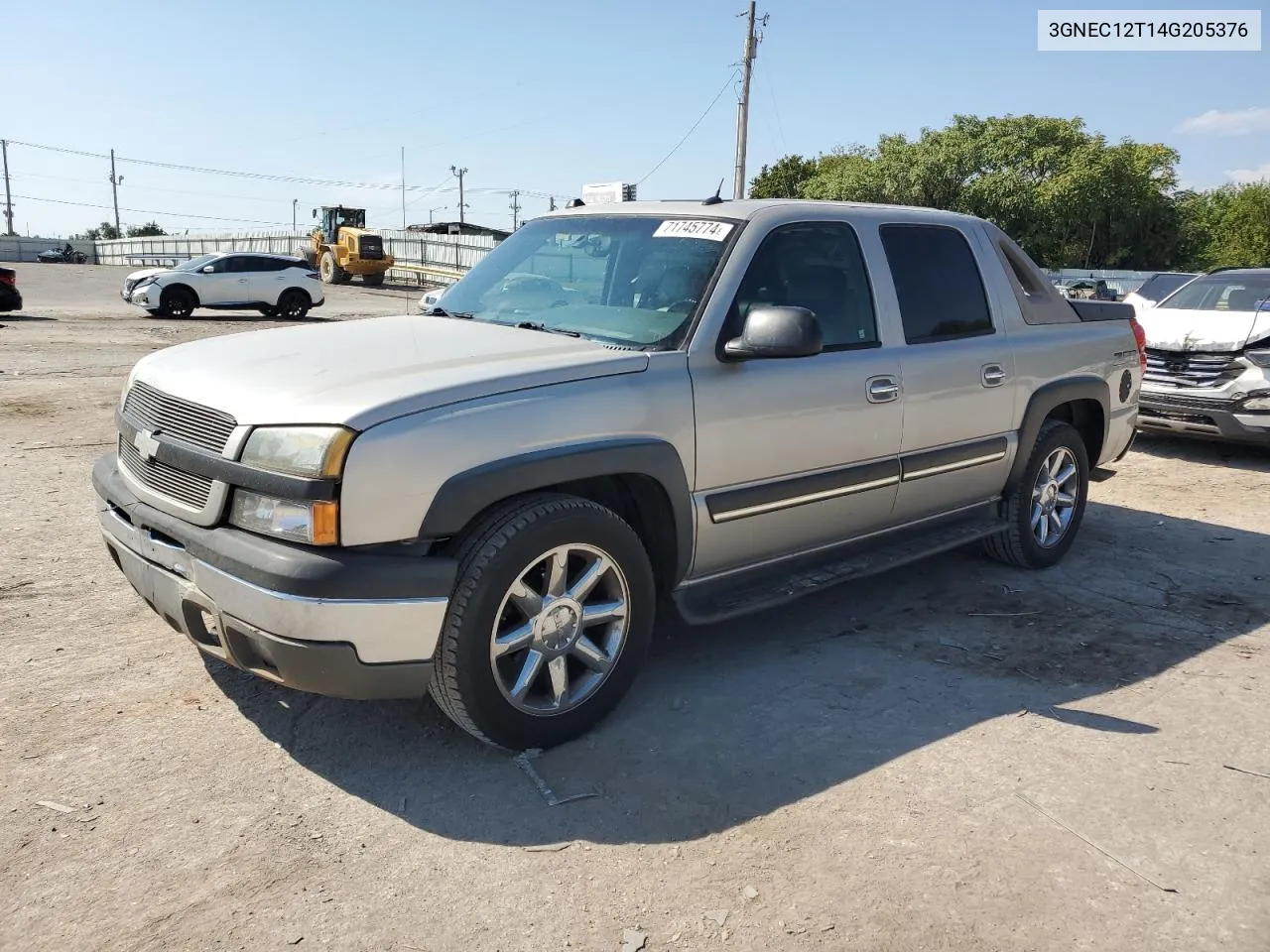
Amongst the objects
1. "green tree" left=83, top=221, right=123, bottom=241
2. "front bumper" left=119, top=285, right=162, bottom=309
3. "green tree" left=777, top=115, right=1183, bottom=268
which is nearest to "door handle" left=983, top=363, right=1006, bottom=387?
"front bumper" left=119, top=285, right=162, bottom=309

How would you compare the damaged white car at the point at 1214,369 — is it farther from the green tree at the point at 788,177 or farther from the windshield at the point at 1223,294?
the green tree at the point at 788,177

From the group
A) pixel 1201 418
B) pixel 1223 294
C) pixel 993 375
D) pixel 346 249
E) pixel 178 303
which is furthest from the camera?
pixel 346 249

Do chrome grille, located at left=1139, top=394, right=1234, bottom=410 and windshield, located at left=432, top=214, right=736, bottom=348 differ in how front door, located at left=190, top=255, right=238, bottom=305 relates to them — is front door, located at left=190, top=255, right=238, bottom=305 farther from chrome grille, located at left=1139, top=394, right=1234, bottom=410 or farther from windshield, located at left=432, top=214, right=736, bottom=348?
windshield, located at left=432, top=214, right=736, bottom=348

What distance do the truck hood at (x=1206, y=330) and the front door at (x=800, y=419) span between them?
219 inches

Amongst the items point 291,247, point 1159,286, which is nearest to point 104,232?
point 291,247

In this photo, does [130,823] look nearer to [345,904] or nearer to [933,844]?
[345,904]

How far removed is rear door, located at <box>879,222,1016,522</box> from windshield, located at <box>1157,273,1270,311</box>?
563cm

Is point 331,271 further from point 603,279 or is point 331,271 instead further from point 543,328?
point 543,328

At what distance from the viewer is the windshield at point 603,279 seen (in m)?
3.89

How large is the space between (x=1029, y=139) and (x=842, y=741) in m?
51.1

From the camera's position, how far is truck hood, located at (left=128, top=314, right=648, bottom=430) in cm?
304

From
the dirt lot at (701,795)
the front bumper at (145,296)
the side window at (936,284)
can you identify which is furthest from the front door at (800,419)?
the front bumper at (145,296)

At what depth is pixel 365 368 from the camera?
3359mm

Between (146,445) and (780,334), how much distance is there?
2.17m
